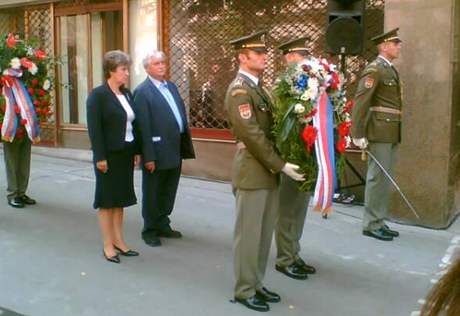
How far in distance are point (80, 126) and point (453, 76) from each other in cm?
672

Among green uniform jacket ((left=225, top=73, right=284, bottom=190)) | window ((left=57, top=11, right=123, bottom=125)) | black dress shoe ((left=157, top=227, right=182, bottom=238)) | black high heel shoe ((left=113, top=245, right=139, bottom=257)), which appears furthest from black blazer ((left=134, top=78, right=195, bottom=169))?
window ((left=57, top=11, right=123, bottom=125))

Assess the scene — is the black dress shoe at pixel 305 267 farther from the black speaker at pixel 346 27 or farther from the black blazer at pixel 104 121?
the black speaker at pixel 346 27

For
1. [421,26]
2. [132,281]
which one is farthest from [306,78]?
[421,26]

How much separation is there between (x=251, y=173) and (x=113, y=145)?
144 cm

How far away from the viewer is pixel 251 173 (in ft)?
13.7

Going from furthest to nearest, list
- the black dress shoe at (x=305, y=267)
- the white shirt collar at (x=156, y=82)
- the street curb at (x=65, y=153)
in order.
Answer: the street curb at (x=65, y=153)
the white shirt collar at (x=156, y=82)
the black dress shoe at (x=305, y=267)

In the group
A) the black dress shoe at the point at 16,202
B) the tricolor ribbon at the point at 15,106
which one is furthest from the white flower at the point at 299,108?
the black dress shoe at the point at 16,202

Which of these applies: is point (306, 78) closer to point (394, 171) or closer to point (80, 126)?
point (394, 171)

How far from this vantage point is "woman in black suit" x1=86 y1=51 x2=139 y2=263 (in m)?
4.98

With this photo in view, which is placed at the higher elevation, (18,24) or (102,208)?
(18,24)

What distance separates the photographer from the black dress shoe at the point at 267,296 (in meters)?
4.29

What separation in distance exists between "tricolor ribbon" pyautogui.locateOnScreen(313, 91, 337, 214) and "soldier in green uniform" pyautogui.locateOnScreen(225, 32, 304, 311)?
209 millimetres

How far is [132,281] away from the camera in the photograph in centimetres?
473

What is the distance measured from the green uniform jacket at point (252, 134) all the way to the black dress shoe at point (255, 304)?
78 centimetres
